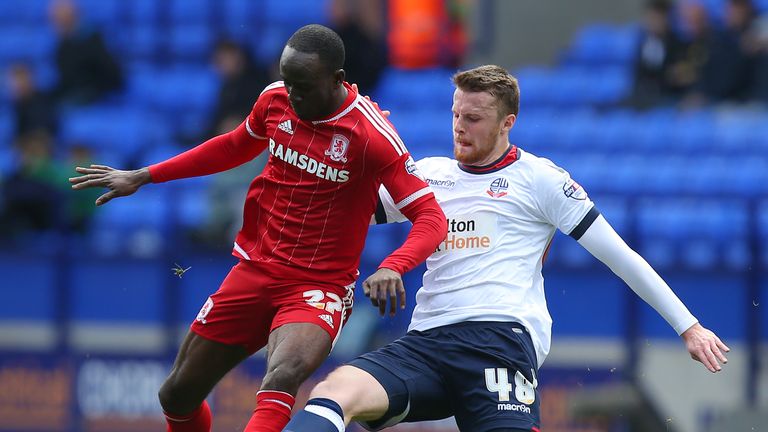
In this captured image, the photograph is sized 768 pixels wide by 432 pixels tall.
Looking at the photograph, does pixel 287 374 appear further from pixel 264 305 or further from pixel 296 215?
pixel 296 215

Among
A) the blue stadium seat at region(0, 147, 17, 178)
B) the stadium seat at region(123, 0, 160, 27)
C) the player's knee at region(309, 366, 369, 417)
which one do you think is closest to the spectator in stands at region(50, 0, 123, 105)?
the blue stadium seat at region(0, 147, 17, 178)

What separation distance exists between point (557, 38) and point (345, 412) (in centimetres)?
1131

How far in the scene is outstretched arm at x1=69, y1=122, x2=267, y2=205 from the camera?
19.8ft

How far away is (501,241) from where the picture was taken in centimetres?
589

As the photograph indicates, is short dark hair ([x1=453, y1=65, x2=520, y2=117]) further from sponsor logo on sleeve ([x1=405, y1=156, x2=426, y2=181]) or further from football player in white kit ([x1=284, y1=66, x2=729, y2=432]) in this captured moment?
sponsor logo on sleeve ([x1=405, y1=156, x2=426, y2=181])

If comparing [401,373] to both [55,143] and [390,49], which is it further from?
[390,49]

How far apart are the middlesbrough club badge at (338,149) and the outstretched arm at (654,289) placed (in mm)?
1087

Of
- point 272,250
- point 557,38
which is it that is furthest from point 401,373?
point 557,38

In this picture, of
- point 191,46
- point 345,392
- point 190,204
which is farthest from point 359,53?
point 345,392

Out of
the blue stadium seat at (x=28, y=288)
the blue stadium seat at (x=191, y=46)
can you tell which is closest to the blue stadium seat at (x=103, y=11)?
the blue stadium seat at (x=191, y=46)

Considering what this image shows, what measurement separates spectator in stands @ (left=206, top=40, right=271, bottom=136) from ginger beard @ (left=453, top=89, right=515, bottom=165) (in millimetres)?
6614

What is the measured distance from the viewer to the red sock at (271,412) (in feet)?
→ 17.9

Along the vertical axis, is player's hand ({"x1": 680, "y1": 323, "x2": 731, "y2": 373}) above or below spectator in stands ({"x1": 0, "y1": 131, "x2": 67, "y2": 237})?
above

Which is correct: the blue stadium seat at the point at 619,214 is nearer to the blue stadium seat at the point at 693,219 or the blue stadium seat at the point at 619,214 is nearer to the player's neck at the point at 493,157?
the blue stadium seat at the point at 693,219
